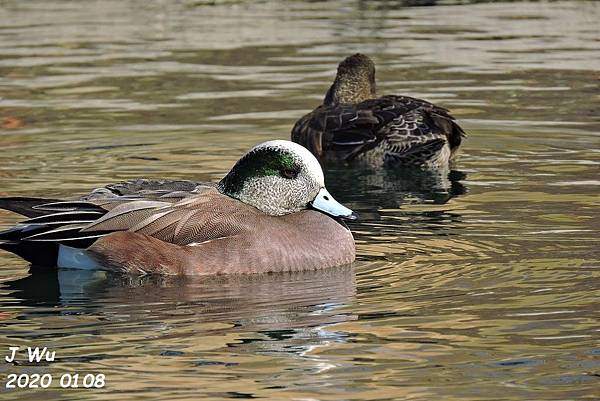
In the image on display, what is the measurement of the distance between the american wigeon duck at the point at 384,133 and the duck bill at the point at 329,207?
154 inches

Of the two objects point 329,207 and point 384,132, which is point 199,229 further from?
point 384,132

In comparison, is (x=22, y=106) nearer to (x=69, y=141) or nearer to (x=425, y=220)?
(x=69, y=141)

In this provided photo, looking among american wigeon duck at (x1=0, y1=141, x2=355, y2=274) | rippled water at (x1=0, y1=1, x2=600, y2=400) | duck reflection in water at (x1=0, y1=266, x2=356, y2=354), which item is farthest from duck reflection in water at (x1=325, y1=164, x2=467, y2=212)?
duck reflection in water at (x1=0, y1=266, x2=356, y2=354)

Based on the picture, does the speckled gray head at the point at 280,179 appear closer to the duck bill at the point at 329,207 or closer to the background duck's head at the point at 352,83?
the duck bill at the point at 329,207

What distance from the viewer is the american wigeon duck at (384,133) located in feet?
42.8

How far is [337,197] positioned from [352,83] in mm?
3329

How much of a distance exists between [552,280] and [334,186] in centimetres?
416

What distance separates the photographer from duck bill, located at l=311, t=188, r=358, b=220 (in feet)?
29.7

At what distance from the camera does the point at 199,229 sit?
8820mm

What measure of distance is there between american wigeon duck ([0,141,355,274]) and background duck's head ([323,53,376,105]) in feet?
18.8

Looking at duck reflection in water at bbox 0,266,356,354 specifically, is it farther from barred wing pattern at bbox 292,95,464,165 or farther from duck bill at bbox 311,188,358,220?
barred wing pattern at bbox 292,95,464,165

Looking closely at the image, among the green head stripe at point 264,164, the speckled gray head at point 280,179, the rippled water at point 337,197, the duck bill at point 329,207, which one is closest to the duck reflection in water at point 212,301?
the rippled water at point 337,197

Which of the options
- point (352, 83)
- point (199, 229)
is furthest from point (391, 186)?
point (199, 229)

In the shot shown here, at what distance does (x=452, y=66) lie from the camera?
18.5 m
